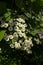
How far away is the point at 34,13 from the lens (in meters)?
5.64

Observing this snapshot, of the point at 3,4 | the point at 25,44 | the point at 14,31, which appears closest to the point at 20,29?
the point at 14,31

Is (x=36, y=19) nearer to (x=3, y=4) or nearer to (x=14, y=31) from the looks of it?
(x=14, y=31)

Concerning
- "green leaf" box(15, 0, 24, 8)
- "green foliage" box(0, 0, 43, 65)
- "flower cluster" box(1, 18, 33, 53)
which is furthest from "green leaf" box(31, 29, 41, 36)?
"green leaf" box(15, 0, 24, 8)

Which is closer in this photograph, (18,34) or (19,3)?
(18,34)

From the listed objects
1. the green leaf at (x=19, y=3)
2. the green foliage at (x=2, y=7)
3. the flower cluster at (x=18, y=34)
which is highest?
the green leaf at (x=19, y=3)

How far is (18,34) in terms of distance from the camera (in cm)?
510

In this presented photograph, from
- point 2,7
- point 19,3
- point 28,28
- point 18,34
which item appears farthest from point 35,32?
point 2,7

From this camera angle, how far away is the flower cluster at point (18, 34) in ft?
16.0

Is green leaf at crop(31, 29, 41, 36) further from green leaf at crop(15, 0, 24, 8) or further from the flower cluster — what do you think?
green leaf at crop(15, 0, 24, 8)

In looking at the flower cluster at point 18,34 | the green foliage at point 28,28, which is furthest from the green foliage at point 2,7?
the flower cluster at point 18,34

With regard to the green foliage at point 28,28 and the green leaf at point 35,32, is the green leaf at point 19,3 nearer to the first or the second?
the green foliage at point 28,28

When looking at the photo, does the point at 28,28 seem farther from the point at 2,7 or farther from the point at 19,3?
the point at 2,7

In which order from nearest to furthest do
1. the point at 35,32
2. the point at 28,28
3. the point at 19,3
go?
the point at 35,32 → the point at 28,28 → the point at 19,3

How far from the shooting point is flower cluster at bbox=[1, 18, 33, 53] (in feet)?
16.0
